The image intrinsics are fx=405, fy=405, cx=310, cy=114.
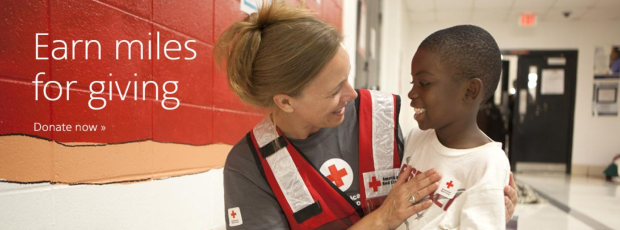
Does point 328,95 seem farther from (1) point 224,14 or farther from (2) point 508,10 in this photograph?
(2) point 508,10

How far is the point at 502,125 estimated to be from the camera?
6984 mm

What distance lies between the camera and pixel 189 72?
1363 mm

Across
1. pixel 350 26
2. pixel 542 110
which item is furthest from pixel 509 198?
pixel 542 110

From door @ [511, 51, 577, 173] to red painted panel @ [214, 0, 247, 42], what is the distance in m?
6.77

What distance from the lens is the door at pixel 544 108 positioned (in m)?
7.07

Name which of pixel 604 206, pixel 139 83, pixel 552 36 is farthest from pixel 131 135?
pixel 552 36

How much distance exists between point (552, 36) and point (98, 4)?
25.5 feet

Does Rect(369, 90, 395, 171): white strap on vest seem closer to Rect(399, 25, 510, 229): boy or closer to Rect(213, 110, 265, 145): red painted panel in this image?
Rect(399, 25, 510, 229): boy

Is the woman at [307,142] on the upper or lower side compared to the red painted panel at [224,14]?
lower

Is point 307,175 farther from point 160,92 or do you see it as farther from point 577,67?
point 577,67

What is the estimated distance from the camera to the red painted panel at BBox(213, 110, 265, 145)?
1570 mm

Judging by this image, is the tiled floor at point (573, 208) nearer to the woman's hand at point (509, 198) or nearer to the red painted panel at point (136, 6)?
the woman's hand at point (509, 198)

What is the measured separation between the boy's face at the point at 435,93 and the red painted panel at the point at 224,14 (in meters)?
0.79

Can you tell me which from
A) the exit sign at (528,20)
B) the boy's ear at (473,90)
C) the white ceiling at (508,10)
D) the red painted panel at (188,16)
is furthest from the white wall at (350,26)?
the exit sign at (528,20)
